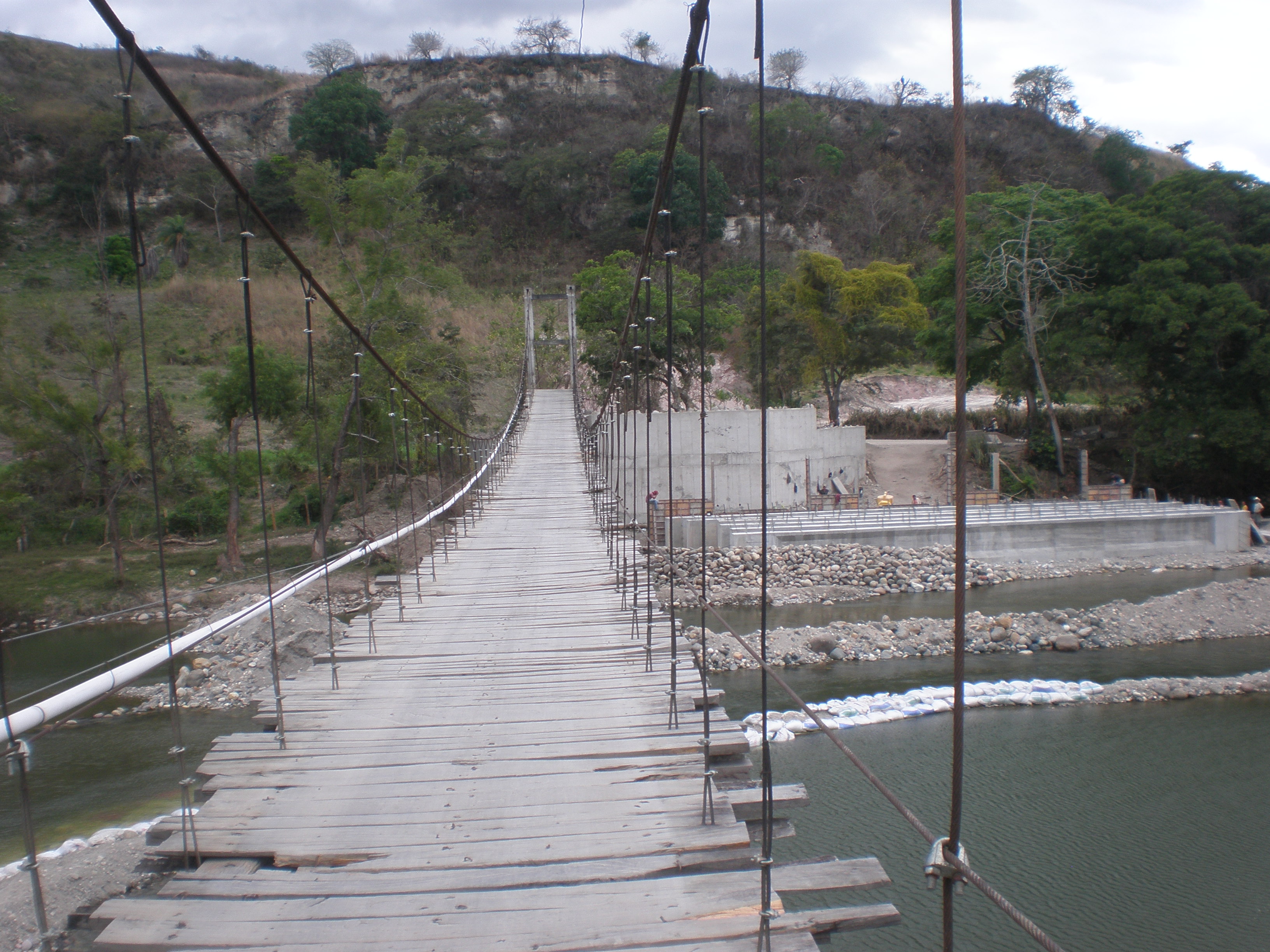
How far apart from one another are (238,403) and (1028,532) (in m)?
12.4

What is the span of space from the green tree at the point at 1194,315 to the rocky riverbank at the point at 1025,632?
5453 mm

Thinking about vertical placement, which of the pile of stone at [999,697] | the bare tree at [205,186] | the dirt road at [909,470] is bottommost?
the pile of stone at [999,697]

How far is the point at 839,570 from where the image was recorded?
38.7 ft

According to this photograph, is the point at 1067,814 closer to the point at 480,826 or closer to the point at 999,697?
the point at 999,697

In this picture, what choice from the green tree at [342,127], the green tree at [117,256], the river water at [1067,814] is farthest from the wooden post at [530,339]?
the river water at [1067,814]

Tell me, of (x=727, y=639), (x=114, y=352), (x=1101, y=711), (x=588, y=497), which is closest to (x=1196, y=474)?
(x=1101, y=711)

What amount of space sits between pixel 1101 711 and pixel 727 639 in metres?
3.72

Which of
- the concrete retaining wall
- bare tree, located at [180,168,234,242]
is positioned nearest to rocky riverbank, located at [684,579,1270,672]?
the concrete retaining wall

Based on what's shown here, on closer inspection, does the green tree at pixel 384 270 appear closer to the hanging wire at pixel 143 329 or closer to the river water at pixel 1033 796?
the river water at pixel 1033 796

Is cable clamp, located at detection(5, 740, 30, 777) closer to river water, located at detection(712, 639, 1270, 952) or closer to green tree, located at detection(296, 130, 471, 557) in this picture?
river water, located at detection(712, 639, 1270, 952)

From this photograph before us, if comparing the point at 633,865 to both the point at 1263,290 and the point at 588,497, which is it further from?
the point at 1263,290

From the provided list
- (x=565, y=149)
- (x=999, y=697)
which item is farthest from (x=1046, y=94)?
(x=999, y=697)

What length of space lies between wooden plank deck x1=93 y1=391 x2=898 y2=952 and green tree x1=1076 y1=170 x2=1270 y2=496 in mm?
14771

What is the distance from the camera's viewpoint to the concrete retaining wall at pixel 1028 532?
12492 millimetres
